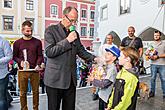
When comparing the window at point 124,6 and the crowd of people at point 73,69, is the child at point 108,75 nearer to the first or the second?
the crowd of people at point 73,69

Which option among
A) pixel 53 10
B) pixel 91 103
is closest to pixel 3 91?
pixel 91 103

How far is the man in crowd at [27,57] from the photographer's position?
3.83 m

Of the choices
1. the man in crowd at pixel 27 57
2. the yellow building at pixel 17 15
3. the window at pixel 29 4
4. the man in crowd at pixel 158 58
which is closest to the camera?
the man in crowd at pixel 27 57

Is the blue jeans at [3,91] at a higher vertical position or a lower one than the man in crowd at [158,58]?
lower

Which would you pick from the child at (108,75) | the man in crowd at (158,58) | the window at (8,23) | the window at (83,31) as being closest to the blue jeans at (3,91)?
the child at (108,75)

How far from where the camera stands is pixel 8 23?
2766 cm

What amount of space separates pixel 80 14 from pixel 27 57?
29.5m

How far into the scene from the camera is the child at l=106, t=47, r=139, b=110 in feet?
8.24

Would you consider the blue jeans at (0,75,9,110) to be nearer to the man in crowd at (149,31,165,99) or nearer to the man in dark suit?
the man in dark suit

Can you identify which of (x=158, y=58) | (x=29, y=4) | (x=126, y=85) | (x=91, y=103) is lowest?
(x=91, y=103)

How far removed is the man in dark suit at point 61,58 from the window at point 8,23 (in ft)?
85.5

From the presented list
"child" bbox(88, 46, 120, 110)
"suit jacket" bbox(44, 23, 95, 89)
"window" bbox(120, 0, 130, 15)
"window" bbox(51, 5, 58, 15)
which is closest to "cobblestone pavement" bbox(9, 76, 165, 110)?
"child" bbox(88, 46, 120, 110)

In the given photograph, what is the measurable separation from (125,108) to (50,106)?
0.86m

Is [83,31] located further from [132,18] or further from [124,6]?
[132,18]
